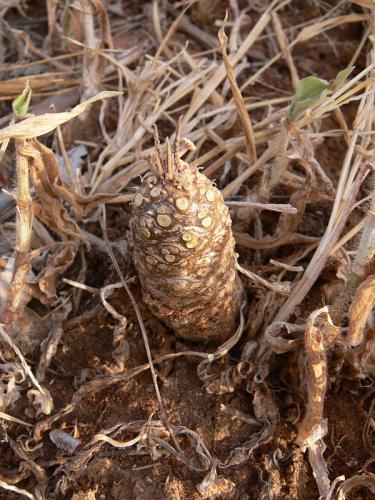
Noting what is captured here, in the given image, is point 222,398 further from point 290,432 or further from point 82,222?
point 82,222

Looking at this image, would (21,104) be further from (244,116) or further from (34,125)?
(244,116)

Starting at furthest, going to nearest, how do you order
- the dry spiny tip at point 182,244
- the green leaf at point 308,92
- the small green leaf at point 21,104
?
the green leaf at point 308,92 → the small green leaf at point 21,104 → the dry spiny tip at point 182,244

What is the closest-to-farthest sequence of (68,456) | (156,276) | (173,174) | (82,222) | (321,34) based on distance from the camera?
1. (173,174)
2. (156,276)
3. (68,456)
4. (82,222)
5. (321,34)

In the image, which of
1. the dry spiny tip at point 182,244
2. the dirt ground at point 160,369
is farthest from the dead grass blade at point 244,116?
the dry spiny tip at point 182,244

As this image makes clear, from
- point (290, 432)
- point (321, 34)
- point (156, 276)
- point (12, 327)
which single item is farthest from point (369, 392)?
point (321, 34)

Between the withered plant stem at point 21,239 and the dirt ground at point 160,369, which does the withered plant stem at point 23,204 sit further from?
→ the dirt ground at point 160,369

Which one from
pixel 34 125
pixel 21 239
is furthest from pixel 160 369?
pixel 34 125
